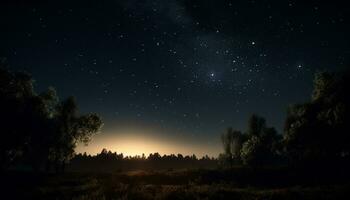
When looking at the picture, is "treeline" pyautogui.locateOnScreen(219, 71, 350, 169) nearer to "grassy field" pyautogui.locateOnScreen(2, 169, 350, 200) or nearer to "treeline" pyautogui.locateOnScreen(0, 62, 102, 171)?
"grassy field" pyautogui.locateOnScreen(2, 169, 350, 200)

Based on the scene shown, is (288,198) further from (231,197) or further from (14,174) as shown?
(14,174)

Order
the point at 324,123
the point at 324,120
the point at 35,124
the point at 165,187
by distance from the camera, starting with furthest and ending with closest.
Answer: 1. the point at 35,124
2. the point at 324,123
3. the point at 324,120
4. the point at 165,187

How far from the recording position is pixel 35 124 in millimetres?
55406

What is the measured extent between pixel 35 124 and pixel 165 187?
31.4 meters

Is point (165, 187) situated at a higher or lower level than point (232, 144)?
lower

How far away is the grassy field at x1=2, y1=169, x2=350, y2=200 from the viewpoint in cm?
2638

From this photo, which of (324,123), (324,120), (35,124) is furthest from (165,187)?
(35,124)

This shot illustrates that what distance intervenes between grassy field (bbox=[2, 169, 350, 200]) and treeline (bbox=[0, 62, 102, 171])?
6955 millimetres

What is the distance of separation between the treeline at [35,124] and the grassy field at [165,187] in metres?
6.96

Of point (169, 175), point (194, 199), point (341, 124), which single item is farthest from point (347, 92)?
point (169, 175)

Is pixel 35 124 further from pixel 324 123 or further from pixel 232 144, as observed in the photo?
pixel 232 144

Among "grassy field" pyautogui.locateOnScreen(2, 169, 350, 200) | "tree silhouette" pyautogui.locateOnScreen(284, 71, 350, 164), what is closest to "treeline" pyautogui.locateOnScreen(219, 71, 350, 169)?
"tree silhouette" pyautogui.locateOnScreen(284, 71, 350, 164)

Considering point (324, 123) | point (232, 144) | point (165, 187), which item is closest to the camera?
point (165, 187)

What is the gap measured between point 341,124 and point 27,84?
45.0 meters
